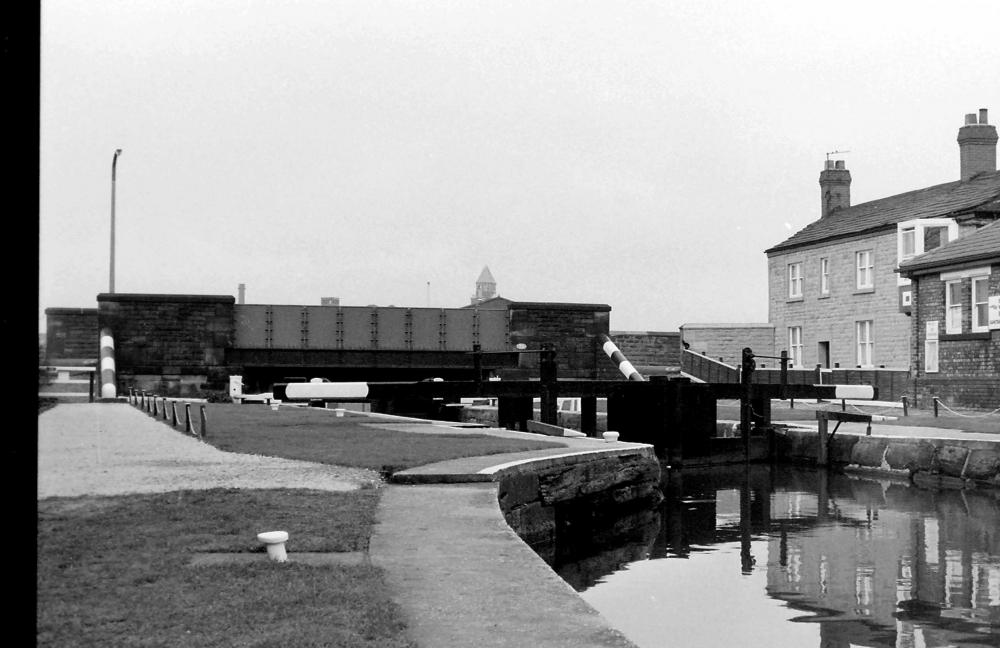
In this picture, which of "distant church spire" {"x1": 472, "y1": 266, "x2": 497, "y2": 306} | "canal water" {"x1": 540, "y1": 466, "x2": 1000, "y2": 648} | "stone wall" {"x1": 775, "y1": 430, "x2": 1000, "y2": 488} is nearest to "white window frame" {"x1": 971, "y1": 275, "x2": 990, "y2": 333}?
"stone wall" {"x1": 775, "y1": 430, "x2": 1000, "y2": 488}

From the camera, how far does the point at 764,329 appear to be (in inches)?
1854

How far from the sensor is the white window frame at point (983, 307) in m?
28.2

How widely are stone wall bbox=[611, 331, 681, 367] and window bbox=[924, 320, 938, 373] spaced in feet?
27.8

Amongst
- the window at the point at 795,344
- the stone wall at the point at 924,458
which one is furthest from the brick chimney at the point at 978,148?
the stone wall at the point at 924,458

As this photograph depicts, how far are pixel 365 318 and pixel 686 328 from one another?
62.3ft

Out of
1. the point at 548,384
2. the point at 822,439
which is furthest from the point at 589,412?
the point at 822,439

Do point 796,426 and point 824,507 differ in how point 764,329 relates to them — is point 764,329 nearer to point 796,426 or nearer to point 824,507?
point 796,426

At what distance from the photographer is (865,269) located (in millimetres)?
42250

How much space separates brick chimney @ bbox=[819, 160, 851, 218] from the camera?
49000mm

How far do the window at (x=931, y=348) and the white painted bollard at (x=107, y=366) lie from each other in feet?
75.5

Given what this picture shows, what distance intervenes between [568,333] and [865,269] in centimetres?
1445

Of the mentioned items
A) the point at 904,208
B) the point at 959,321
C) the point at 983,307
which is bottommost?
the point at 959,321

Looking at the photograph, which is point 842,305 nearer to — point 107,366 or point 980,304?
point 980,304
